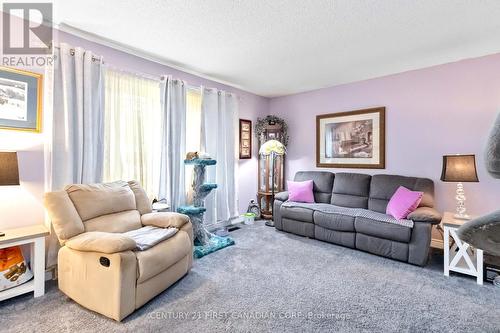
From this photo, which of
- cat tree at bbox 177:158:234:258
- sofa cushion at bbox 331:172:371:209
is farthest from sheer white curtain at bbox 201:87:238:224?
sofa cushion at bbox 331:172:371:209

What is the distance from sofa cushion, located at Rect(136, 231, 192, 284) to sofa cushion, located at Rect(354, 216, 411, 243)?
6.86 feet

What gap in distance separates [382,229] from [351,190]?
0.95 meters

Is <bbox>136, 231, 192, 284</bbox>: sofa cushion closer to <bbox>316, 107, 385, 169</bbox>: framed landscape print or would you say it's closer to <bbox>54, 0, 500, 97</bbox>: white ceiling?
<bbox>54, 0, 500, 97</bbox>: white ceiling

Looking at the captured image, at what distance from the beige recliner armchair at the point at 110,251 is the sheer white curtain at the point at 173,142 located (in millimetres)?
655

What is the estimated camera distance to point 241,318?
6.42 ft

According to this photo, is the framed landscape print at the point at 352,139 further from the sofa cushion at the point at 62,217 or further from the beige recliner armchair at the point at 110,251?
the sofa cushion at the point at 62,217

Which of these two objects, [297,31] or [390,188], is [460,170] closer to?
[390,188]

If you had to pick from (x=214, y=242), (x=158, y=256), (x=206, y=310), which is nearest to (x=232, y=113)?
(x=214, y=242)

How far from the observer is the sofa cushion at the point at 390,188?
330 cm

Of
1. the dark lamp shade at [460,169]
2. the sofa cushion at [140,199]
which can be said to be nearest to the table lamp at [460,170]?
the dark lamp shade at [460,169]

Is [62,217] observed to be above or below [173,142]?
below

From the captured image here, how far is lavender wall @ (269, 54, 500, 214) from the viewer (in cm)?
308

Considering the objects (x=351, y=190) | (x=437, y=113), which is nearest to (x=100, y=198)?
(x=351, y=190)

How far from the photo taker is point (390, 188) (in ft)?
11.7
